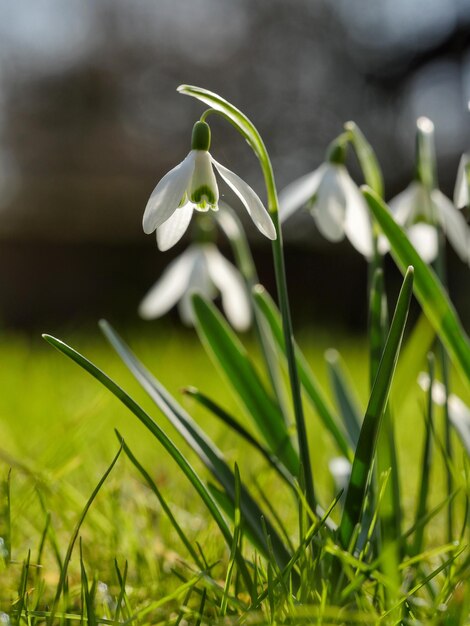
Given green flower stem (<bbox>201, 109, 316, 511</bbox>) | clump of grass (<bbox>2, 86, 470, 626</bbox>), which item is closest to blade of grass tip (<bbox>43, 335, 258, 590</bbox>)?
clump of grass (<bbox>2, 86, 470, 626</bbox>)

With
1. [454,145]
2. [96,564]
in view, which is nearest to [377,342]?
[96,564]

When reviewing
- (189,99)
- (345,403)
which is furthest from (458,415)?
(189,99)

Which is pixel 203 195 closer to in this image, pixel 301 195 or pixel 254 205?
pixel 254 205

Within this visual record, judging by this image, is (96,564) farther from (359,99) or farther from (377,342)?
(359,99)

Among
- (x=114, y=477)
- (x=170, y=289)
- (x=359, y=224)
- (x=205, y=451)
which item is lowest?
(x=114, y=477)

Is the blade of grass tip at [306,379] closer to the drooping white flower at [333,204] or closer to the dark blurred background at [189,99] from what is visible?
the drooping white flower at [333,204]

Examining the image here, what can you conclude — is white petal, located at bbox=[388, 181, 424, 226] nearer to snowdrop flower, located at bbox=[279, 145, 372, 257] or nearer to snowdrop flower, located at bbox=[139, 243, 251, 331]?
snowdrop flower, located at bbox=[279, 145, 372, 257]
